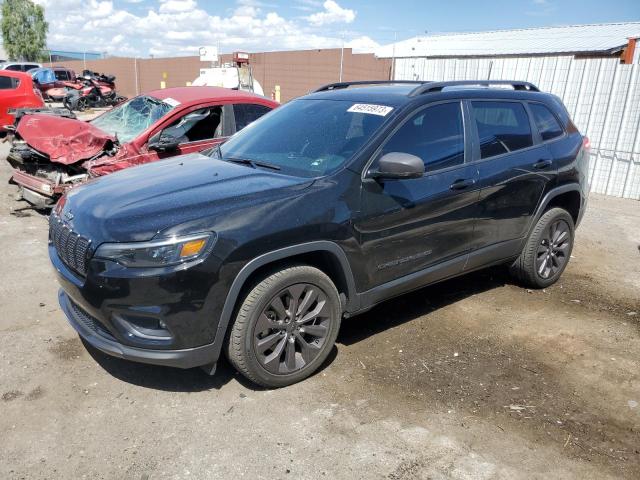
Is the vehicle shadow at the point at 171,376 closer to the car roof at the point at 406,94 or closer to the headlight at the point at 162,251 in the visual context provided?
the headlight at the point at 162,251

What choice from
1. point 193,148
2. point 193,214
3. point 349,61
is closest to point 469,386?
point 193,214

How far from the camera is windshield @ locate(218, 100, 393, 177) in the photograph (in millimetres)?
3531

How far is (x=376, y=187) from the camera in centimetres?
343

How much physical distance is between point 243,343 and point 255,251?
1.84ft

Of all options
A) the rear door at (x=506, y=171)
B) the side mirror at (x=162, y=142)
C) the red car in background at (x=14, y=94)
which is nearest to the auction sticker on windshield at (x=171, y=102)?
the side mirror at (x=162, y=142)

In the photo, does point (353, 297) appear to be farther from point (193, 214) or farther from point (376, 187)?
point (193, 214)

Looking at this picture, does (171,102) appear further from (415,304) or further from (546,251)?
(546,251)

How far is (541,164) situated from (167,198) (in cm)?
324

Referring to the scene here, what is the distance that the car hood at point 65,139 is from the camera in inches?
249

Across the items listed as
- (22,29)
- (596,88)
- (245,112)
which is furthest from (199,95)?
(22,29)

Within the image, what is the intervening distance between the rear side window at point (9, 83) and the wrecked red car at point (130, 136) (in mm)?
7670

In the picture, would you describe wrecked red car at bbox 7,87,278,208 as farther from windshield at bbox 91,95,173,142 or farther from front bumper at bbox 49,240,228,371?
front bumper at bbox 49,240,228,371

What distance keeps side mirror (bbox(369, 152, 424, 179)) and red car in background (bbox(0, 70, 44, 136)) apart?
12694 millimetres

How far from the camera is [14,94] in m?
13.1
